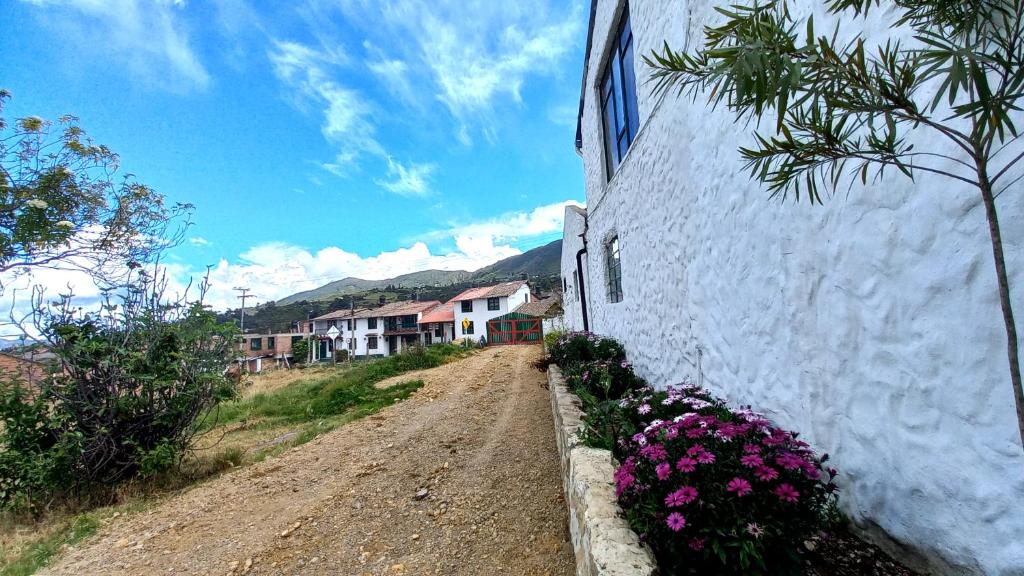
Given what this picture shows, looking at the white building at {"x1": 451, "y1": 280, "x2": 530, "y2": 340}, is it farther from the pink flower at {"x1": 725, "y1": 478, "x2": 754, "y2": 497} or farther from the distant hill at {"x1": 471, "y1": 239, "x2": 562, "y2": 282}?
the distant hill at {"x1": 471, "y1": 239, "x2": 562, "y2": 282}

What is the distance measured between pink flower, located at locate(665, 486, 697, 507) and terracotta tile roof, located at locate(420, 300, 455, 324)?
1484 inches

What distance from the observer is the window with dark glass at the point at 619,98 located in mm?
5703

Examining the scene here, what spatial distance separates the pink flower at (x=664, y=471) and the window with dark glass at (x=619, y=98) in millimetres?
4759

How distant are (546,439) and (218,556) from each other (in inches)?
133

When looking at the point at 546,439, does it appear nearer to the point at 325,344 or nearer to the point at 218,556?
the point at 218,556

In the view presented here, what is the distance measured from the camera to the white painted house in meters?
1.37

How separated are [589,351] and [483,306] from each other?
28.9 m

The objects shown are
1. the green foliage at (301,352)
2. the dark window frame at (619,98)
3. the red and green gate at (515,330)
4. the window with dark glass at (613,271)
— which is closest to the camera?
the dark window frame at (619,98)

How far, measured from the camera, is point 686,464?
5.48ft

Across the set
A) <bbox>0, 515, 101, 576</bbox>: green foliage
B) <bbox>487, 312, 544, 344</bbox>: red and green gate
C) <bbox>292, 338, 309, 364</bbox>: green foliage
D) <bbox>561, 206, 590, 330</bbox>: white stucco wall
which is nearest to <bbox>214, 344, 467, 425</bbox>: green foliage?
<bbox>0, 515, 101, 576</bbox>: green foliage

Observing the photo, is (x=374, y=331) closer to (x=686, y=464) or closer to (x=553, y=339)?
(x=553, y=339)

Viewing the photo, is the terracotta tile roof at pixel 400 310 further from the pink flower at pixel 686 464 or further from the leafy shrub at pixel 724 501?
the pink flower at pixel 686 464

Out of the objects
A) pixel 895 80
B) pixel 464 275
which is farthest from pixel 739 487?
pixel 464 275

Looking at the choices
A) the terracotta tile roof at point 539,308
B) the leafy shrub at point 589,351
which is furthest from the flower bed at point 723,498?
the terracotta tile roof at point 539,308
